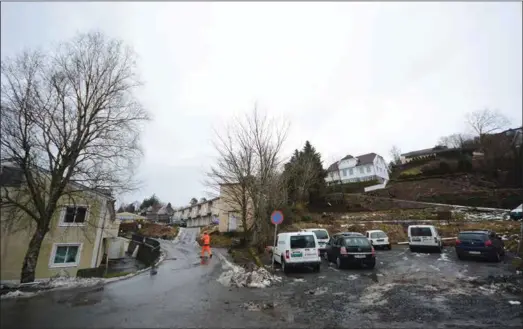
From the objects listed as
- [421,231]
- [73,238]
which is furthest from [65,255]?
[421,231]

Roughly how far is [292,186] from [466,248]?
19.0 metres

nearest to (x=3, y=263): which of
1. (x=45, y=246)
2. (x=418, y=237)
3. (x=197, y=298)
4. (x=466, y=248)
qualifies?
(x=197, y=298)

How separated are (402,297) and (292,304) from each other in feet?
11.5

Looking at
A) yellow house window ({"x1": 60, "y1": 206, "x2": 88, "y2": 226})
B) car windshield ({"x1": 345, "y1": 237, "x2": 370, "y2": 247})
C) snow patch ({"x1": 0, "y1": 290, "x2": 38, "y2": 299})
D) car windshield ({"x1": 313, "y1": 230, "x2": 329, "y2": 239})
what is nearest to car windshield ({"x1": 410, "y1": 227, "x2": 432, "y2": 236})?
car windshield ({"x1": 313, "y1": 230, "x2": 329, "y2": 239})

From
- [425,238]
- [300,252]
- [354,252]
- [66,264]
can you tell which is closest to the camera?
[300,252]

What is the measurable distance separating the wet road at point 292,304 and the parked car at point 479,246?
307 cm

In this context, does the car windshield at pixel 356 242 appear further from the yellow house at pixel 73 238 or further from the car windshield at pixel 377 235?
the yellow house at pixel 73 238

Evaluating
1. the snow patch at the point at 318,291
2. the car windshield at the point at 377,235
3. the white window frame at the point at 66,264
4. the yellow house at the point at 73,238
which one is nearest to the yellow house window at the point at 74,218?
the yellow house at the point at 73,238

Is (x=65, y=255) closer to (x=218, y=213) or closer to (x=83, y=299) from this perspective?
(x=83, y=299)

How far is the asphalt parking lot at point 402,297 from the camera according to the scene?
666cm

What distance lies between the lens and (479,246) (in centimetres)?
1506

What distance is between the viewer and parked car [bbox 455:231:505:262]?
1483cm

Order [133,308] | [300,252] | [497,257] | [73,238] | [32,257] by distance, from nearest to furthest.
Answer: [133,308] → [32,257] → [300,252] → [497,257] → [73,238]

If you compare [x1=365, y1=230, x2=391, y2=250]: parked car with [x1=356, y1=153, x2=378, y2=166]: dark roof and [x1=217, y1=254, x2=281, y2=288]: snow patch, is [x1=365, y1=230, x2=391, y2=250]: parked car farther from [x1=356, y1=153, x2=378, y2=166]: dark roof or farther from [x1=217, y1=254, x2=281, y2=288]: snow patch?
[x1=356, y1=153, x2=378, y2=166]: dark roof
